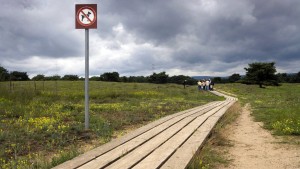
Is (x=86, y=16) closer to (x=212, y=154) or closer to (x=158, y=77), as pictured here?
(x=212, y=154)

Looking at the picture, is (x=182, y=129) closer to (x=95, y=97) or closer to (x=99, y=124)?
(x=99, y=124)

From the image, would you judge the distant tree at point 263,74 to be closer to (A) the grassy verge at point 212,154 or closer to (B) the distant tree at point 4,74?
(B) the distant tree at point 4,74

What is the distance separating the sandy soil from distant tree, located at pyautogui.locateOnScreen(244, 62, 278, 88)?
156 feet

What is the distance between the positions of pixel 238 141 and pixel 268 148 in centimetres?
93

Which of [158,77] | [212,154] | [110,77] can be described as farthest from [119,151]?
[110,77]

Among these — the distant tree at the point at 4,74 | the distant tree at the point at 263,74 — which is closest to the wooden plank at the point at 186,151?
the distant tree at the point at 4,74

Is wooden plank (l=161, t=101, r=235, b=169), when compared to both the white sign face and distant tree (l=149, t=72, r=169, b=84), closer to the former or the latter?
the white sign face

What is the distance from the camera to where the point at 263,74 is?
179 feet

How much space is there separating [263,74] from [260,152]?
167 ft

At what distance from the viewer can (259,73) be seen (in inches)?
2137

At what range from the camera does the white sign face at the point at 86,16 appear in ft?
27.3

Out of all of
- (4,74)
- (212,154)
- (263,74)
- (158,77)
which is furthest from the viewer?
(158,77)

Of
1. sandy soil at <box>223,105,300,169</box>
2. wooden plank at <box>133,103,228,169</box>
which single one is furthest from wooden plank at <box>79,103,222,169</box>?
sandy soil at <box>223,105,300,169</box>

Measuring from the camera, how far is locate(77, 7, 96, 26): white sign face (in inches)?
328
